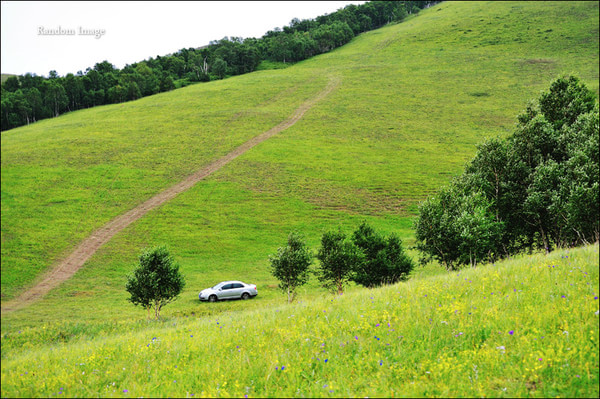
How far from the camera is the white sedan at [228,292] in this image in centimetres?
2834

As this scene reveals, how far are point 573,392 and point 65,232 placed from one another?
4594cm

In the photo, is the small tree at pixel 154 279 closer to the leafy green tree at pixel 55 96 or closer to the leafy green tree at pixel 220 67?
the leafy green tree at pixel 55 96

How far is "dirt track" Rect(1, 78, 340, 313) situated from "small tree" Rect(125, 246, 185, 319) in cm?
650

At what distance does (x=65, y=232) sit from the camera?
38.8 m

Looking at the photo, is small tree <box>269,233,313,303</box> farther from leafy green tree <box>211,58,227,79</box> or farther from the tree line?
leafy green tree <box>211,58,227,79</box>

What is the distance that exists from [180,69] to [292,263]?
152 metres

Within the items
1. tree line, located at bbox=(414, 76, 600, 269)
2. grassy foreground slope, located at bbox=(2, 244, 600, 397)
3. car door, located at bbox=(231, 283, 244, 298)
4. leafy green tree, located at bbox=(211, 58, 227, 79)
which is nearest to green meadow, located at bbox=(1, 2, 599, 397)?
grassy foreground slope, located at bbox=(2, 244, 600, 397)

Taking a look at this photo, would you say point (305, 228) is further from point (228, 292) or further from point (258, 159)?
point (258, 159)

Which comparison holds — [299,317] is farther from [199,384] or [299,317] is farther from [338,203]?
[338,203]

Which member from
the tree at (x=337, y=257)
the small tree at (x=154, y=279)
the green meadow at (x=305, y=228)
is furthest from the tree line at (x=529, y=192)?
the small tree at (x=154, y=279)

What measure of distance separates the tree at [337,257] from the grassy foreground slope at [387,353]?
17.1 metres

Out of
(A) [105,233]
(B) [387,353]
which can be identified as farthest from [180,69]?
(B) [387,353]

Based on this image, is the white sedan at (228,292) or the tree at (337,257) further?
the white sedan at (228,292)

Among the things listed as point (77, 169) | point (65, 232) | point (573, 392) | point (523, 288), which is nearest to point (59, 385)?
point (573, 392)
